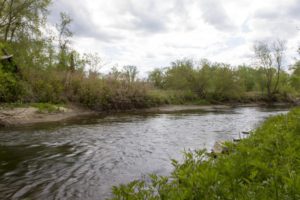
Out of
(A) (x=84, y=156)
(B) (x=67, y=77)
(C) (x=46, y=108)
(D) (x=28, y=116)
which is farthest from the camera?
(B) (x=67, y=77)

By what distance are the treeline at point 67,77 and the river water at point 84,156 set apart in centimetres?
639

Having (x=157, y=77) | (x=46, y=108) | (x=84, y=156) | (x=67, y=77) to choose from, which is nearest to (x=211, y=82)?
(x=157, y=77)

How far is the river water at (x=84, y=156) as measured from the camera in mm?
7340

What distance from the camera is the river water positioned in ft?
24.1

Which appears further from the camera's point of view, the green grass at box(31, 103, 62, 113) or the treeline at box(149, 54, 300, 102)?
the treeline at box(149, 54, 300, 102)

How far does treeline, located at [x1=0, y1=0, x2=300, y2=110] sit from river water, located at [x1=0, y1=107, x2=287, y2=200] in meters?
6.39

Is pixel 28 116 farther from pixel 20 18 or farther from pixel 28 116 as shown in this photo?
pixel 20 18

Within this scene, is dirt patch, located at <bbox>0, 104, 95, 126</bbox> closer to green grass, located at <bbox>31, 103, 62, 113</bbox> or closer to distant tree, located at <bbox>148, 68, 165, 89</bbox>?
green grass, located at <bbox>31, 103, 62, 113</bbox>

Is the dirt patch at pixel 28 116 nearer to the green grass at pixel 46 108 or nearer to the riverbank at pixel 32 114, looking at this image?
the riverbank at pixel 32 114

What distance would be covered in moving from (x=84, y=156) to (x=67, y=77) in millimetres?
19781

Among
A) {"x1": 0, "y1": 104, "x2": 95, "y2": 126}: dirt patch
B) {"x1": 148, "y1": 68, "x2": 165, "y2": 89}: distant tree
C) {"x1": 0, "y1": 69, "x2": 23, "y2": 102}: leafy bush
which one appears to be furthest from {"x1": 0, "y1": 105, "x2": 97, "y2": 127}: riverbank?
{"x1": 148, "y1": 68, "x2": 165, "y2": 89}: distant tree

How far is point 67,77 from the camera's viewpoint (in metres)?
28.9

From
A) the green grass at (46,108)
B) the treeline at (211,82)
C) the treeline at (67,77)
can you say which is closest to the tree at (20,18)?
the treeline at (67,77)

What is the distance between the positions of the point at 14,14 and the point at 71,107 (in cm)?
963
